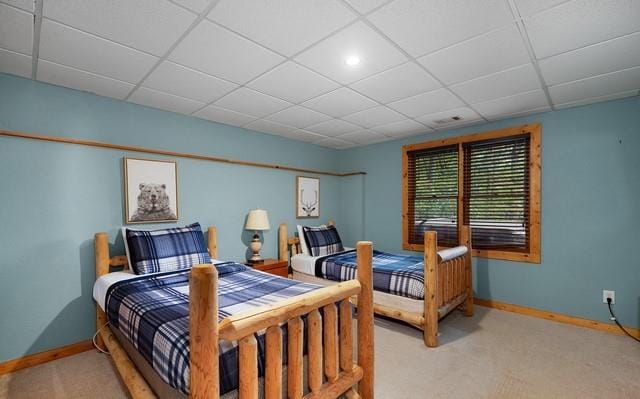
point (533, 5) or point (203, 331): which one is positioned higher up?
point (533, 5)

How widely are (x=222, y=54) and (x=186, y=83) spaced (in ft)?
2.17

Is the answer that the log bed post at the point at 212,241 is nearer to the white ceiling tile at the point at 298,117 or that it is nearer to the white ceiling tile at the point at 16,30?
the white ceiling tile at the point at 298,117

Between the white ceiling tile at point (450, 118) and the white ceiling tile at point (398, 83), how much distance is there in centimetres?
76

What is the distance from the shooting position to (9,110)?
2.35 metres

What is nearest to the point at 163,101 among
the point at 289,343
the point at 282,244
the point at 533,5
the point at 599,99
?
the point at 282,244

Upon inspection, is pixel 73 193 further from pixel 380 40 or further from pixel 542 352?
pixel 542 352

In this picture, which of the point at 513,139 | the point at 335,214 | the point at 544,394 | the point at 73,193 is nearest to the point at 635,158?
the point at 513,139

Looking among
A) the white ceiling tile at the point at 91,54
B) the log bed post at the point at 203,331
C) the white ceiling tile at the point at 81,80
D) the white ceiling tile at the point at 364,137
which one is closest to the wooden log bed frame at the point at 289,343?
the log bed post at the point at 203,331

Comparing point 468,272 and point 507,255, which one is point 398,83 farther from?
point 507,255

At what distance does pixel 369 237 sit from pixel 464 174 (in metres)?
1.75

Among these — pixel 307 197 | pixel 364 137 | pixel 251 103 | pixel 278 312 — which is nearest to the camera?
pixel 278 312

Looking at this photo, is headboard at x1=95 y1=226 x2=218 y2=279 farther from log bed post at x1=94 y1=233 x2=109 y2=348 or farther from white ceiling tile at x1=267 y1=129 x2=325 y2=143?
white ceiling tile at x1=267 y1=129 x2=325 y2=143

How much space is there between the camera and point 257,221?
12.0ft

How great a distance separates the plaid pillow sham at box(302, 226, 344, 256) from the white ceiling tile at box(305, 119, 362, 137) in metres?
1.37
